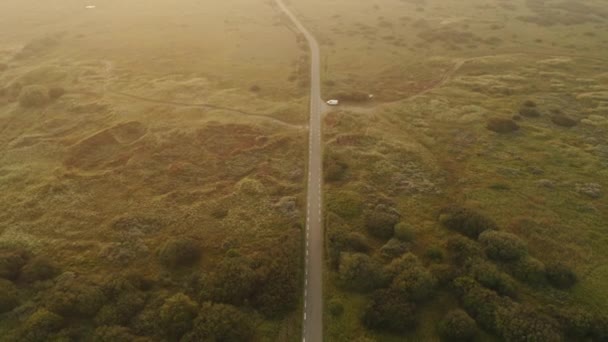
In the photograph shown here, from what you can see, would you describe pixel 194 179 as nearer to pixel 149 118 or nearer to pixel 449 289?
pixel 149 118

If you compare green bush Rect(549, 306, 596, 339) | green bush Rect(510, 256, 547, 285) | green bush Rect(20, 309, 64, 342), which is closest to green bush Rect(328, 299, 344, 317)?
green bush Rect(510, 256, 547, 285)

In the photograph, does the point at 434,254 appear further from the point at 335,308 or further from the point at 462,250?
the point at 335,308

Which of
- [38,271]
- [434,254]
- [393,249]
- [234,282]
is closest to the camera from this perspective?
[234,282]

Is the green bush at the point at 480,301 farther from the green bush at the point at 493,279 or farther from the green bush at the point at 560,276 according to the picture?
the green bush at the point at 560,276

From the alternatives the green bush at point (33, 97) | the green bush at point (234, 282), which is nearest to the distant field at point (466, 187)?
the green bush at point (234, 282)

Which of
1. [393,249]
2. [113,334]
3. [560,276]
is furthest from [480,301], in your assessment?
[113,334]

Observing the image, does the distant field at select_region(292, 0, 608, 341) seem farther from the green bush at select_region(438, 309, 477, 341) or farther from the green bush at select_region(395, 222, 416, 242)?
the green bush at select_region(438, 309, 477, 341)
